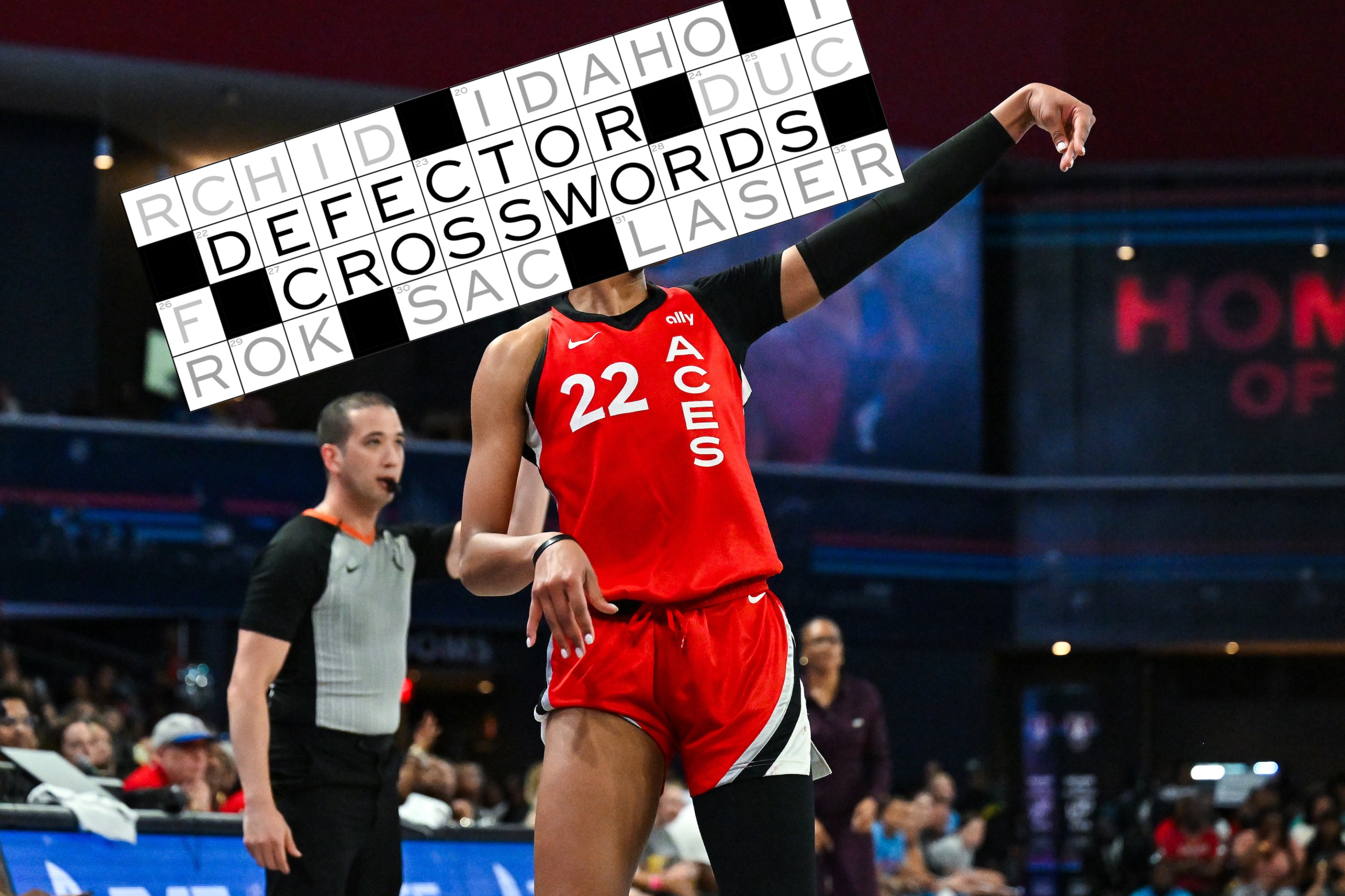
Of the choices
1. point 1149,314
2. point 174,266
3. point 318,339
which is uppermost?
point 174,266

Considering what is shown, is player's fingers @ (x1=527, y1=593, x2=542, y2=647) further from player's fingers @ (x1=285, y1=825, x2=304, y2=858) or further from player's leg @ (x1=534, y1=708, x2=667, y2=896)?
player's fingers @ (x1=285, y1=825, x2=304, y2=858)

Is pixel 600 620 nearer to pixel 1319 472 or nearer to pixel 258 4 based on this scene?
pixel 258 4

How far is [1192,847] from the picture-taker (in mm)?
9805

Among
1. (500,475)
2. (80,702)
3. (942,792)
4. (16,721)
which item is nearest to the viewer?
(500,475)

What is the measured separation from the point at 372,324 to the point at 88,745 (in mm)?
2940

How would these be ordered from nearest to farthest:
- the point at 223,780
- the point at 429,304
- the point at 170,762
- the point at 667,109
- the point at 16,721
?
the point at 667,109
the point at 429,304
the point at 170,762
the point at 16,721
the point at 223,780

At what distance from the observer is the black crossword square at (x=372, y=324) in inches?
181

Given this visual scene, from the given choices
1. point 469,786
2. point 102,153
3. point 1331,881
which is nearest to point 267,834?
point 469,786

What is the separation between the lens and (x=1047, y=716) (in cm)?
1691

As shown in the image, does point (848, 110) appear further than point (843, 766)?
No

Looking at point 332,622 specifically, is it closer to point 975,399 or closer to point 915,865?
point 915,865

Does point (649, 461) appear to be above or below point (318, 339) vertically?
below

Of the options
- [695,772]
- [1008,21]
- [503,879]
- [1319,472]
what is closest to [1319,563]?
[1319,472]

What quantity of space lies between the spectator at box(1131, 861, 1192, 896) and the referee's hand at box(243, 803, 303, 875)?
21.6 feet
